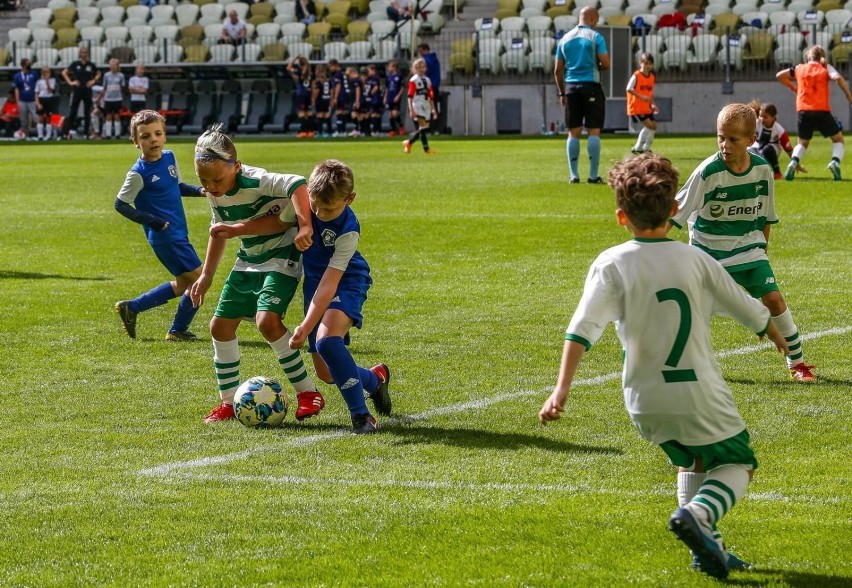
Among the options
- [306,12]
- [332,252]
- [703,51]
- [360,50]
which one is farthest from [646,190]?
[306,12]

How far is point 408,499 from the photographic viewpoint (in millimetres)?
5293

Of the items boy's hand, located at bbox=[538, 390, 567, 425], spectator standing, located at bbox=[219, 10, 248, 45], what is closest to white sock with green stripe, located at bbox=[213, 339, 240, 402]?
boy's hand, located at bbox=[538, 390, 567, 425]

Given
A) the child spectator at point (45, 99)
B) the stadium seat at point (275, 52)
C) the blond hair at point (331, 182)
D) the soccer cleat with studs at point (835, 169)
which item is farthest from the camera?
the stadium seat at point (275, 52)

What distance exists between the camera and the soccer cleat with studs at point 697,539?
4.05 metres

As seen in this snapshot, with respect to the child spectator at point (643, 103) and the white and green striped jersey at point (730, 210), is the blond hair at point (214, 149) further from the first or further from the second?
the child spectator at point (643, 103)

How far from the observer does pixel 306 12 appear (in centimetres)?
4028

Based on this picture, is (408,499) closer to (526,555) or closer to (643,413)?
(526,555)

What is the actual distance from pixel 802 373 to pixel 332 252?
8.55 feet

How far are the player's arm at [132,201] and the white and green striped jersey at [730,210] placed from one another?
3.60 m

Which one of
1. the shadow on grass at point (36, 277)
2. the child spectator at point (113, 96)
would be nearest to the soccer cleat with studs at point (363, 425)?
the shadow on grass at point (36, 277)

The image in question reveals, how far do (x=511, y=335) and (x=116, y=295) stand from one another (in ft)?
12.2

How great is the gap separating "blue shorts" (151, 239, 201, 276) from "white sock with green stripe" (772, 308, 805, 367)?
3973mm

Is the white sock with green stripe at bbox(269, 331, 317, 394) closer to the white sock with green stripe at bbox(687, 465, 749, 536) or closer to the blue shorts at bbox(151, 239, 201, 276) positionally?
the blue shorts at bbox(151, 239, 201, 276)

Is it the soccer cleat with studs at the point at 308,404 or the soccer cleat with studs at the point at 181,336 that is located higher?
the soccer cleat with studs at the point at 308,404
